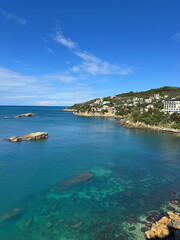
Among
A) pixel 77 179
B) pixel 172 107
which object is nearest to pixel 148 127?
pixel 172 107

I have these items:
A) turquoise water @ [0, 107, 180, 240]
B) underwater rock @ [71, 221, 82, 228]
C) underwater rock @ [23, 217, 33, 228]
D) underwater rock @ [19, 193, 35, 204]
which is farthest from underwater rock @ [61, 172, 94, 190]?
underwater rock @ [71, 221, 82, 228]

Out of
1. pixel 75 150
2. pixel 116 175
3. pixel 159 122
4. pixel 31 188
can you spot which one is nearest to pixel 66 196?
pixel 31 188

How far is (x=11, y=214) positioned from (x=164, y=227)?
10282 millimetres

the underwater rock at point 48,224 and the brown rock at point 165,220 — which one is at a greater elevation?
the brown rock at point 165,220

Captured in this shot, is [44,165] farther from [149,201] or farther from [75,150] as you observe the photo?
[149,201]

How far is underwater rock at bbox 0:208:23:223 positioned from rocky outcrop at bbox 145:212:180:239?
8.84 m

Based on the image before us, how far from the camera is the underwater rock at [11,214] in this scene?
11066mm

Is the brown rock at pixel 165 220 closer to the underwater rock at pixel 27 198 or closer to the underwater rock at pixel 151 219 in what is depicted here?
the underwater rock at pixel 151 219

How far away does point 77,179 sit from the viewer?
17094 mm

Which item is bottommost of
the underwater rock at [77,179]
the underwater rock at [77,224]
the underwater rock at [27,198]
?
the underwater rock at [77,224]

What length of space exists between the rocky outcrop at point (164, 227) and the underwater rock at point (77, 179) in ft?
27.0

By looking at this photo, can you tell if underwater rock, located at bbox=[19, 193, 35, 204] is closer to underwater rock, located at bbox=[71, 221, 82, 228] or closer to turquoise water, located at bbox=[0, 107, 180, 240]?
turquoise water, located at bbox=[0, 107, 180, 240]

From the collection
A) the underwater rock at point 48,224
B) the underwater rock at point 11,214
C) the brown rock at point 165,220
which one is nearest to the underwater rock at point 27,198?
the underwater rock at point 11,214

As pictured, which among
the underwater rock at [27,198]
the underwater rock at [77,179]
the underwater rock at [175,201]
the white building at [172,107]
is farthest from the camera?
the white building at [172,107]
